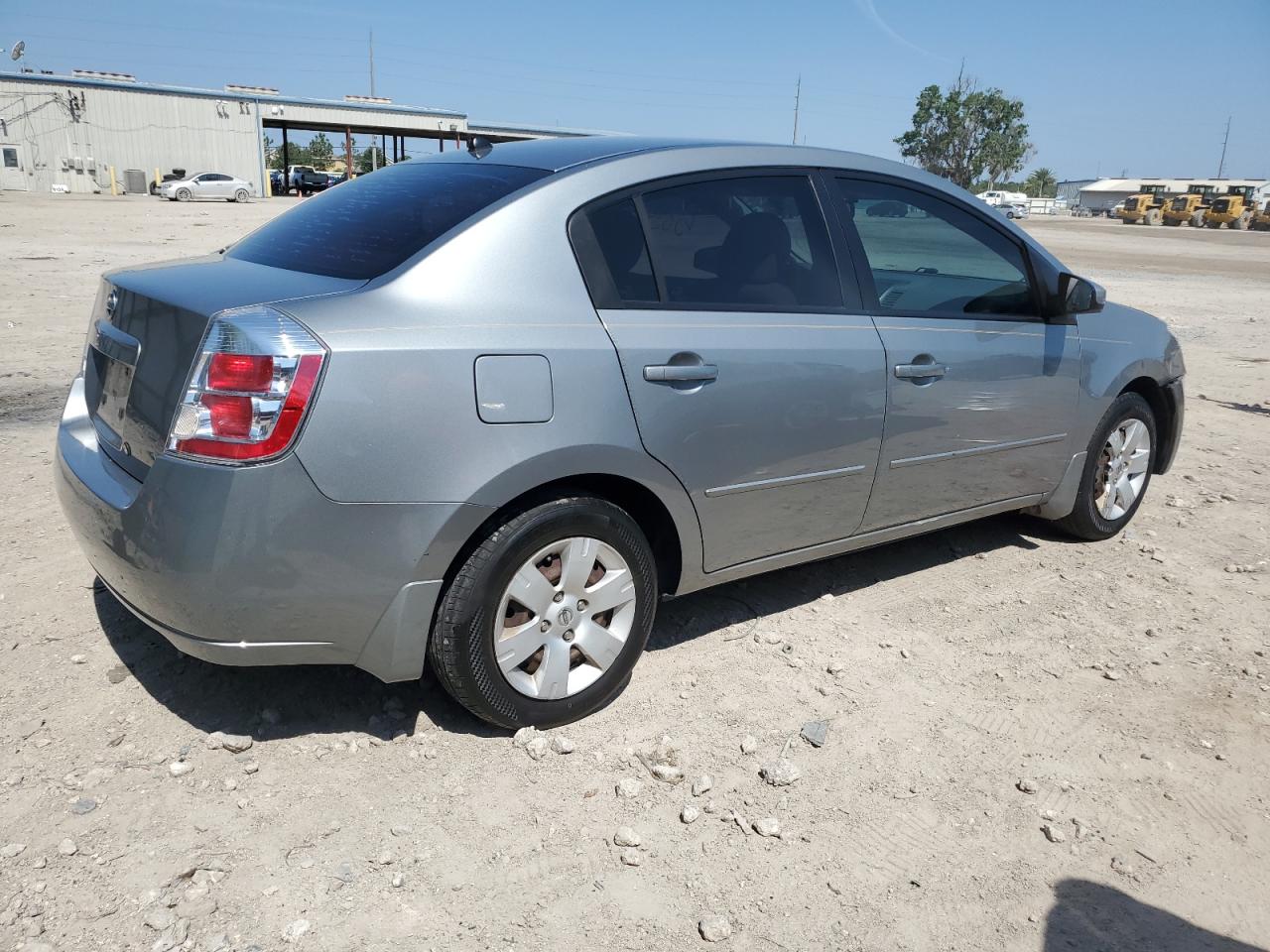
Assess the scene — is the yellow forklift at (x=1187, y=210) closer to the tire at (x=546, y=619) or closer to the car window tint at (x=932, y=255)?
the car window tint at (x=932, y=255)

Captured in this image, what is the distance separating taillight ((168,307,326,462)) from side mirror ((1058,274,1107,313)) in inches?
126

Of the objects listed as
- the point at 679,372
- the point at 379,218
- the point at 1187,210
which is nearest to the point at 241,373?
the point at 379,218

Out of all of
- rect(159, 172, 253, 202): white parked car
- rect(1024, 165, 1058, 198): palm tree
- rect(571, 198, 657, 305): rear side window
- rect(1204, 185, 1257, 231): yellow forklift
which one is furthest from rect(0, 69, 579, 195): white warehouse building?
rect(1024, 165, 1058, 198): palm tree

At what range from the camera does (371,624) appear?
2746 millimetres

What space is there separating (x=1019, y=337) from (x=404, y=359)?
8.97 feet

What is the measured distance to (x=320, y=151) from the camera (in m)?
107

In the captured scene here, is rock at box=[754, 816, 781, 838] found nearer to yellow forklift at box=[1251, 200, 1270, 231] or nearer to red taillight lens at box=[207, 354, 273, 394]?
red taillight lens at box=[207, 354, 273, 394]

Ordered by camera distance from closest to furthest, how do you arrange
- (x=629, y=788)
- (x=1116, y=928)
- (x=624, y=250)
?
(x=1116, y=928) → (x=629, y=788) → (x=624, y=250)

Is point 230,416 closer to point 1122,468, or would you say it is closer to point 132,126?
point 1122,468

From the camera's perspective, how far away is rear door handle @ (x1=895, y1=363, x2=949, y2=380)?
374 centimetres

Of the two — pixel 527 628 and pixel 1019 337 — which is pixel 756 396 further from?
pixel 1019 337

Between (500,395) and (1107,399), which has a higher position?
(500,395)

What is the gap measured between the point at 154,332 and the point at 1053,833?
2828 millimetres

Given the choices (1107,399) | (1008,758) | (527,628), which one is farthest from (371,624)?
(1107,399)
